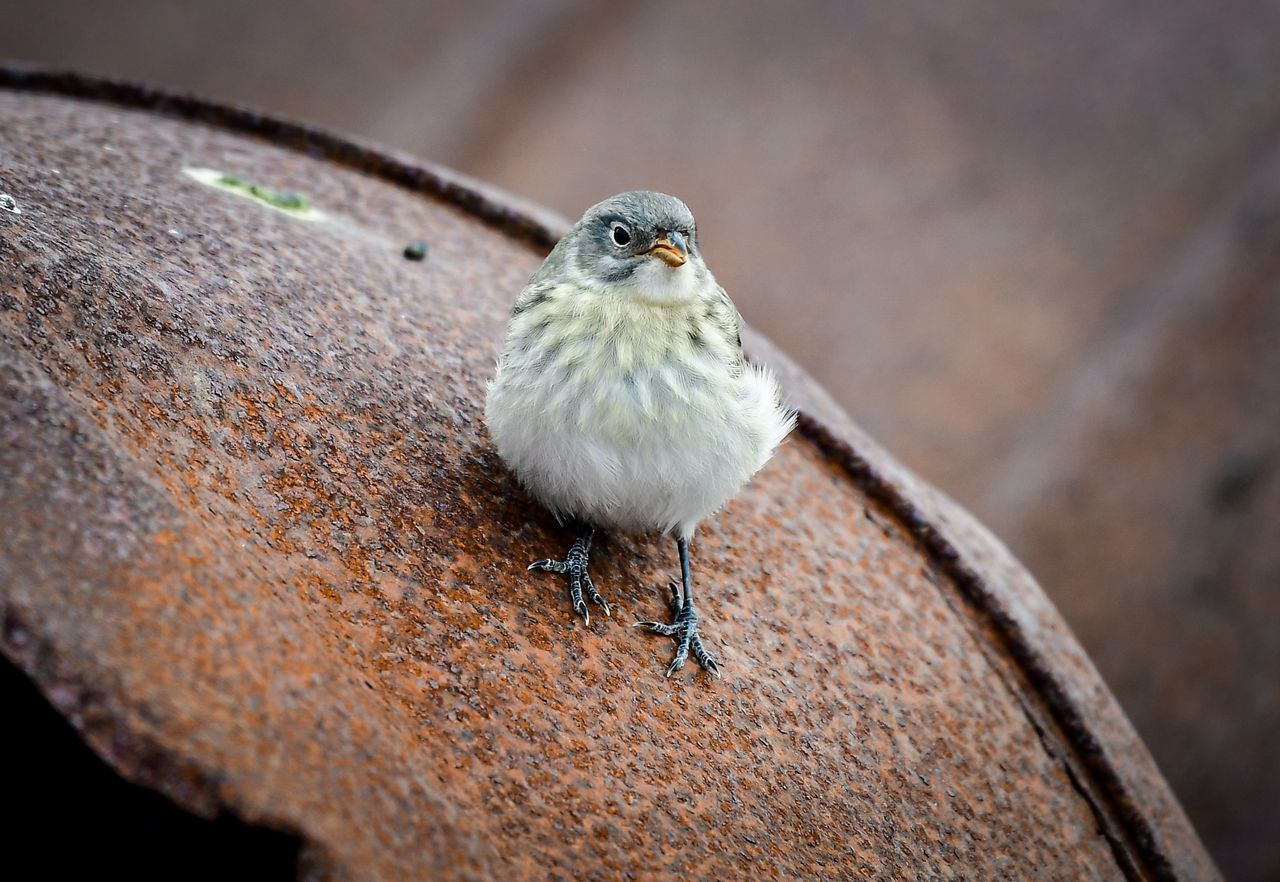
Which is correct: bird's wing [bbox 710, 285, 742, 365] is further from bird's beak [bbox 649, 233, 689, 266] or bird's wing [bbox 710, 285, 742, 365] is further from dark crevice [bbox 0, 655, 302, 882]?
dark crevice [bbox 0, 655, 302, 882]

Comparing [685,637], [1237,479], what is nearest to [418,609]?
[685,637]

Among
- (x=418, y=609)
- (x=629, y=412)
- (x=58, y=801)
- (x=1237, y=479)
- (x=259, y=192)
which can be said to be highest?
(x=1237, y=479)

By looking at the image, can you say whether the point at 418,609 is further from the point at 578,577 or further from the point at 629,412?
the point at 629,412

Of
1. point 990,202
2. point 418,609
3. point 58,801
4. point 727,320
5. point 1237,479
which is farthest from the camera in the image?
point 990,202

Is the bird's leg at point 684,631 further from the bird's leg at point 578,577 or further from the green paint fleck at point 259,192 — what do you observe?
the green paint fleck at point 259,192

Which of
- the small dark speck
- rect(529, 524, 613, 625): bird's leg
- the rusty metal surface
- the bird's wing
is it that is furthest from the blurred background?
rect(529, 524, 613, 625): bird's leg

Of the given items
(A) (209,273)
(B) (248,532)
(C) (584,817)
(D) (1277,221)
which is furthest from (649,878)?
(D) (1277,221)
